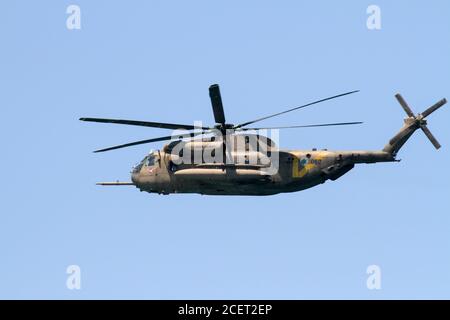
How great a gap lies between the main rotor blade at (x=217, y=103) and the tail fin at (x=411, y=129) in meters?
9.79

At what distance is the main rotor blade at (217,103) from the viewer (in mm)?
58844

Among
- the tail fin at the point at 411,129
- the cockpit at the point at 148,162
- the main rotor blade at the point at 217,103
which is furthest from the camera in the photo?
the cockpit at the point at 148,162

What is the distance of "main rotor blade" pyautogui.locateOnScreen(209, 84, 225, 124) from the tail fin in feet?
32.1

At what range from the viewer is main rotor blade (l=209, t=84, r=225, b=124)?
58844 millimetres

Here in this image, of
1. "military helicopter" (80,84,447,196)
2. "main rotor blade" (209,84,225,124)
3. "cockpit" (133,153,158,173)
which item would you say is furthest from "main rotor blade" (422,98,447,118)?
"cockpit" (133,153,158,173)

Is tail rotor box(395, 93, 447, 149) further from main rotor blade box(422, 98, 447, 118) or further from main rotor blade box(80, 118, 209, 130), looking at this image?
main rotor blade box(80, 118, 209, 130)

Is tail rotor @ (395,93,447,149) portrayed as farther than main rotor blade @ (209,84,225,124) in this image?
Yes

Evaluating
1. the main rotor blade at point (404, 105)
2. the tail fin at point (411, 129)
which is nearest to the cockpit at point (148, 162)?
the tail fin at point (411, 129)

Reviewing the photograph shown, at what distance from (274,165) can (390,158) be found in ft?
22.3

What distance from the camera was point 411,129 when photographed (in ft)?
210

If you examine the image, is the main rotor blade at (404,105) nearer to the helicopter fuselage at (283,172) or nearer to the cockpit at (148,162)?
the helicopter fuselage at (283,172)

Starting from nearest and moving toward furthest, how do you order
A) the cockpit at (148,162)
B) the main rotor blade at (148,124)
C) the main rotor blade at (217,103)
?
the main rotor blade at (217,103) → the main rotor blade at (148,124) → the cockpit at (148,162)

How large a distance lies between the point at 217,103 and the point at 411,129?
11941 mm
